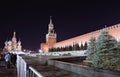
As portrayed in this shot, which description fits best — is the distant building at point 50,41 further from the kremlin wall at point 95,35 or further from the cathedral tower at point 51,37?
the kremlin wall at point 95,35

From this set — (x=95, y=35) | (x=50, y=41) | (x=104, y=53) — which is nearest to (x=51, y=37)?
(x=50, y=41)

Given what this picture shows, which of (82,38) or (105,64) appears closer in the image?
(105,64)

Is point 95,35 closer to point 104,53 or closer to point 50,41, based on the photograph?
point 104,53

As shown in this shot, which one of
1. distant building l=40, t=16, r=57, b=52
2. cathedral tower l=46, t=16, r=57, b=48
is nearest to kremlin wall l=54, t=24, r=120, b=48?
distant building l=40, t=16, r=57, b=52

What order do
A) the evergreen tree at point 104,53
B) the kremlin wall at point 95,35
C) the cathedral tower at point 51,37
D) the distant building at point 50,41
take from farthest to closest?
the cathedral tower at point 51,37
the distant building at point 50,41
the kremlin wall at point 95,35
the evergreen tree at point 104,53

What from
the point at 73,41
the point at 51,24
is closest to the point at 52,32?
the point at 51,24

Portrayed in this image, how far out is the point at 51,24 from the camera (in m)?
98.9

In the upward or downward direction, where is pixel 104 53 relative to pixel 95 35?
downward

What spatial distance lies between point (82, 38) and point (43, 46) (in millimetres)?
41316

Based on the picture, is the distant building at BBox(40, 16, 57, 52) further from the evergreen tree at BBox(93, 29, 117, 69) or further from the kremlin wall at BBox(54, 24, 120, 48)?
the evergreen tree at BBox(93, 29, 117, 69)

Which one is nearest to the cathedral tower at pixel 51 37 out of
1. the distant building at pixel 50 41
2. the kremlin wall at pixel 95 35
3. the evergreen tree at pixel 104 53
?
the distant building at pixel 50 41

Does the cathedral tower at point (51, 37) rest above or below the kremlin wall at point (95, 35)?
above

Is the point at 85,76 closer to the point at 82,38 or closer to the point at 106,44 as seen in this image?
the point at 106,44

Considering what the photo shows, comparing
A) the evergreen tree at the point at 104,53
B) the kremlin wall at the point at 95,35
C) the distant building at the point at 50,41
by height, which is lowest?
the evergreen tree at the point at 104,53
